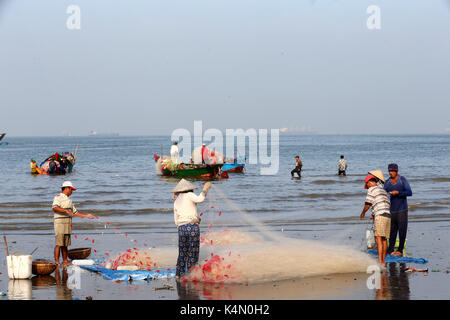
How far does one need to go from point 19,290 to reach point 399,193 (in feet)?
20.4

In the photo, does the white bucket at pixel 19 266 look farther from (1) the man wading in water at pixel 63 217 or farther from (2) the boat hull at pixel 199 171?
(2) the boat hull at pixel 199 171

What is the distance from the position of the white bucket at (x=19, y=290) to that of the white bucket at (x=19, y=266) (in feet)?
0.34

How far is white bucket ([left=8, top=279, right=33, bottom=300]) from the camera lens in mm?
7727

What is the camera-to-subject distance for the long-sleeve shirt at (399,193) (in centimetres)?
1013

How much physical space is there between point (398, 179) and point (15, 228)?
34.8ft

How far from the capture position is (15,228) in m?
16.2

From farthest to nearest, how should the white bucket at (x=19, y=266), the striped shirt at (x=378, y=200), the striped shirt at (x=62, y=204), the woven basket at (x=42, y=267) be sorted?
the striped shirt at (x=62, y=204) → the striped shirt at (x=378, y=200) → the woven basket at (x=42, y=267) → the white bucket at (x=19, y=266)

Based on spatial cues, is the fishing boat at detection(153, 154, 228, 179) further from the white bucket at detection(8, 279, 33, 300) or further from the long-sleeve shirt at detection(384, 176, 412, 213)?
the white bucket at detection(8, 279, 33, 300)

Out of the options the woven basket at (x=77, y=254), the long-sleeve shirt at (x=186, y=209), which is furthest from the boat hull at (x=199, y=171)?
the long-sleeve shirt at (x=186, y=209)

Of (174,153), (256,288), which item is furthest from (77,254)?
(174,153)

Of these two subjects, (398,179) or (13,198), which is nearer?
(398,179)
